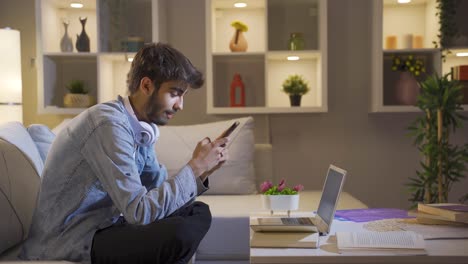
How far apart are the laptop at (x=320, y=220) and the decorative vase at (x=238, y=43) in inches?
72.1

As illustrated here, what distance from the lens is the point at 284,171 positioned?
400cm

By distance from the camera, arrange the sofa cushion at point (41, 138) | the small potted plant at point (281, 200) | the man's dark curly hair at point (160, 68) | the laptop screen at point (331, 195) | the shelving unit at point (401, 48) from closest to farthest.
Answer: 1. the laptop screen at point (331, 195)
2. the man's dark curly hair at point (160, 68)
3. the small potted plant at point (281, 200)
4. the sofa cushion at point (41, 138)
5. the shelving unit at point (401, 48)

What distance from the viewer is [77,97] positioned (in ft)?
12.3

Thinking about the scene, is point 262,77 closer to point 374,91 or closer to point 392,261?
point 374,91

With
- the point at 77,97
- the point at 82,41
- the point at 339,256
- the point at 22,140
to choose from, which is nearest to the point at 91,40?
the point at 82,41

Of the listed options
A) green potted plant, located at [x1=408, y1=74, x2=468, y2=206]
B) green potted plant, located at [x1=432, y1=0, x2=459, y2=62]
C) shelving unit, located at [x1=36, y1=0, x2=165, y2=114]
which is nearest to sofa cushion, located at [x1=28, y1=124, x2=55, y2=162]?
shelving unit, located at [x1=36, y1=0, x2=165, y2=114]

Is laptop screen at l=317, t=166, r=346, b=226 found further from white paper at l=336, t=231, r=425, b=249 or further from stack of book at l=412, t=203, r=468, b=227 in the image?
stack of book at l=412, t=203, r=468, b=227

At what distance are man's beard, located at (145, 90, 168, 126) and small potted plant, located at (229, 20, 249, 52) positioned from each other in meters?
1.82

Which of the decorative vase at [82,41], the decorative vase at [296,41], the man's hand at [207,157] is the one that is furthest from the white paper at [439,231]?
the decorative vase at [82,41]

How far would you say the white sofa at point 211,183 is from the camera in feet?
6.70

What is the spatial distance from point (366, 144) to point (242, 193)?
1.07 metres

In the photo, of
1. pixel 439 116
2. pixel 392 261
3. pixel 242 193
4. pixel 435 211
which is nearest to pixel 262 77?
pixel 242 193

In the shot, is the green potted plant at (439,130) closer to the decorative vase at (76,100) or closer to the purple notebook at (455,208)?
the purple notebook at (455,208)

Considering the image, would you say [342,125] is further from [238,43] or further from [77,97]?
[77,97]
